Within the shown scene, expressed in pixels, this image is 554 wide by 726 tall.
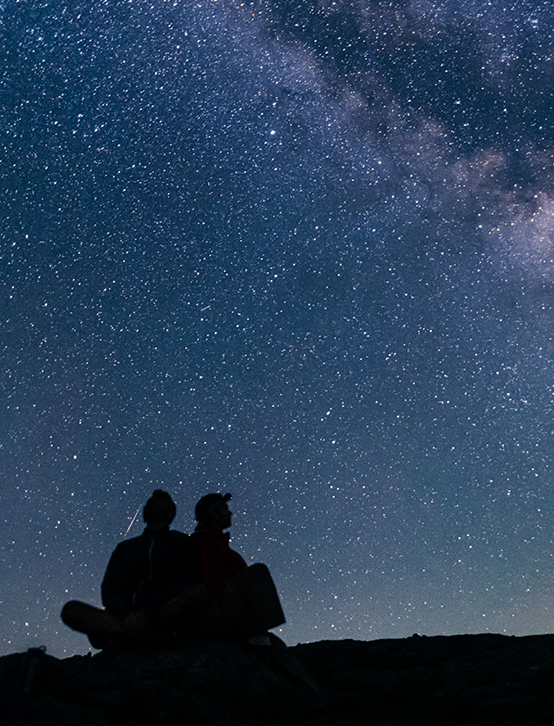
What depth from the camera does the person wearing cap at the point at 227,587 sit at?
4.78 meters

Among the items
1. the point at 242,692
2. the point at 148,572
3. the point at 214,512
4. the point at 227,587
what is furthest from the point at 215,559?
the point at 242,692

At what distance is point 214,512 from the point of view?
512 cm

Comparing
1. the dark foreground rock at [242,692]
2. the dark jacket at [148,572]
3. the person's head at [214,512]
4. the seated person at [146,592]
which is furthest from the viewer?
the person's head at [214,512]

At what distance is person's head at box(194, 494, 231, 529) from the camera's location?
5125 mm

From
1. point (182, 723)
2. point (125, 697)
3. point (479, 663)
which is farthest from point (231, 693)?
point (479, 663)

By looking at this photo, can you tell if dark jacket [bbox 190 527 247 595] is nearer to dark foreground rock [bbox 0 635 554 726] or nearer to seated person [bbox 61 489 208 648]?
seated person [bbox 61 489 208 648]

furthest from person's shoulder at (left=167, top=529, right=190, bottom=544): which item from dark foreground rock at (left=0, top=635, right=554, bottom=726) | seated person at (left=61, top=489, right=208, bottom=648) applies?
dark foreground rock at (left=0, top=635, right=554, bottom=726)

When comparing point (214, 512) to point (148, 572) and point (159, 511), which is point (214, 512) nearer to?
point (159, 511)

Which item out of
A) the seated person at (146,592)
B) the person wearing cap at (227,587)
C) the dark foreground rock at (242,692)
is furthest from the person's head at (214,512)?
the dark foreground rock at (242,692)

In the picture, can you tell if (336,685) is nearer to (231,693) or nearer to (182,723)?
(231,693)

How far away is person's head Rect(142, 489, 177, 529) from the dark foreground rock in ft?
3.43

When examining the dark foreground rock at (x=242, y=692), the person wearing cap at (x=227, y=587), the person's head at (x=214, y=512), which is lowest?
the dark foreground rock at (x=242, y=692)

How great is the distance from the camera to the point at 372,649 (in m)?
6.86

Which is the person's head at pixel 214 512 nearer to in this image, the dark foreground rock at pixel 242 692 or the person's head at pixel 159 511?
the person's head at pixel 159 511
